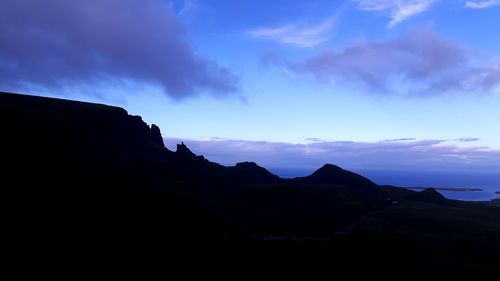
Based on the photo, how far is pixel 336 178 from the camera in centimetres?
16500

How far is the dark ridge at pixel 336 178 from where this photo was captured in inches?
6358

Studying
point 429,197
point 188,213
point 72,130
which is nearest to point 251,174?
point 429,197

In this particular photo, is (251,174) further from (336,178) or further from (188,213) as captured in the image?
(188,213)

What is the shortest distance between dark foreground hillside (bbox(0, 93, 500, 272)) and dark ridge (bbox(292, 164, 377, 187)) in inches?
470

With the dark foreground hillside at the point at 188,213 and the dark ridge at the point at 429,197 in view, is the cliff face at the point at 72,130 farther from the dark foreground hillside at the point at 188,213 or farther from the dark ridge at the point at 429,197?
the dark ridge at the point at 429,197

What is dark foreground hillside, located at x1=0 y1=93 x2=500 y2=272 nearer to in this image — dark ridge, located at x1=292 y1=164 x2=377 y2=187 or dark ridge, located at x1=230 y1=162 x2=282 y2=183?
dark ridge, located at x1=230 y1=162 x2=282 y2=183

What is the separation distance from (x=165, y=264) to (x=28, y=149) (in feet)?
153

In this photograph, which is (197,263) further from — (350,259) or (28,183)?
(28,183)

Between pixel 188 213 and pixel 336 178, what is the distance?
104785 millimetres

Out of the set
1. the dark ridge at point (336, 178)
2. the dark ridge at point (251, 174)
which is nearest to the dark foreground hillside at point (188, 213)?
the dark ridge at point (251, 174)

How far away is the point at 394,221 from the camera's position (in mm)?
103375

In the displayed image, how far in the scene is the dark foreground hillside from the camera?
53.8 metres

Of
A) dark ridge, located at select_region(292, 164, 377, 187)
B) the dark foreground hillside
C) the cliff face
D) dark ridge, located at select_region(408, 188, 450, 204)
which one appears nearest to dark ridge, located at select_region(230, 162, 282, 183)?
the dark foreground hillside

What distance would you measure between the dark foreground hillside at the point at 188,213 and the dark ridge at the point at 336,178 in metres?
11.9
